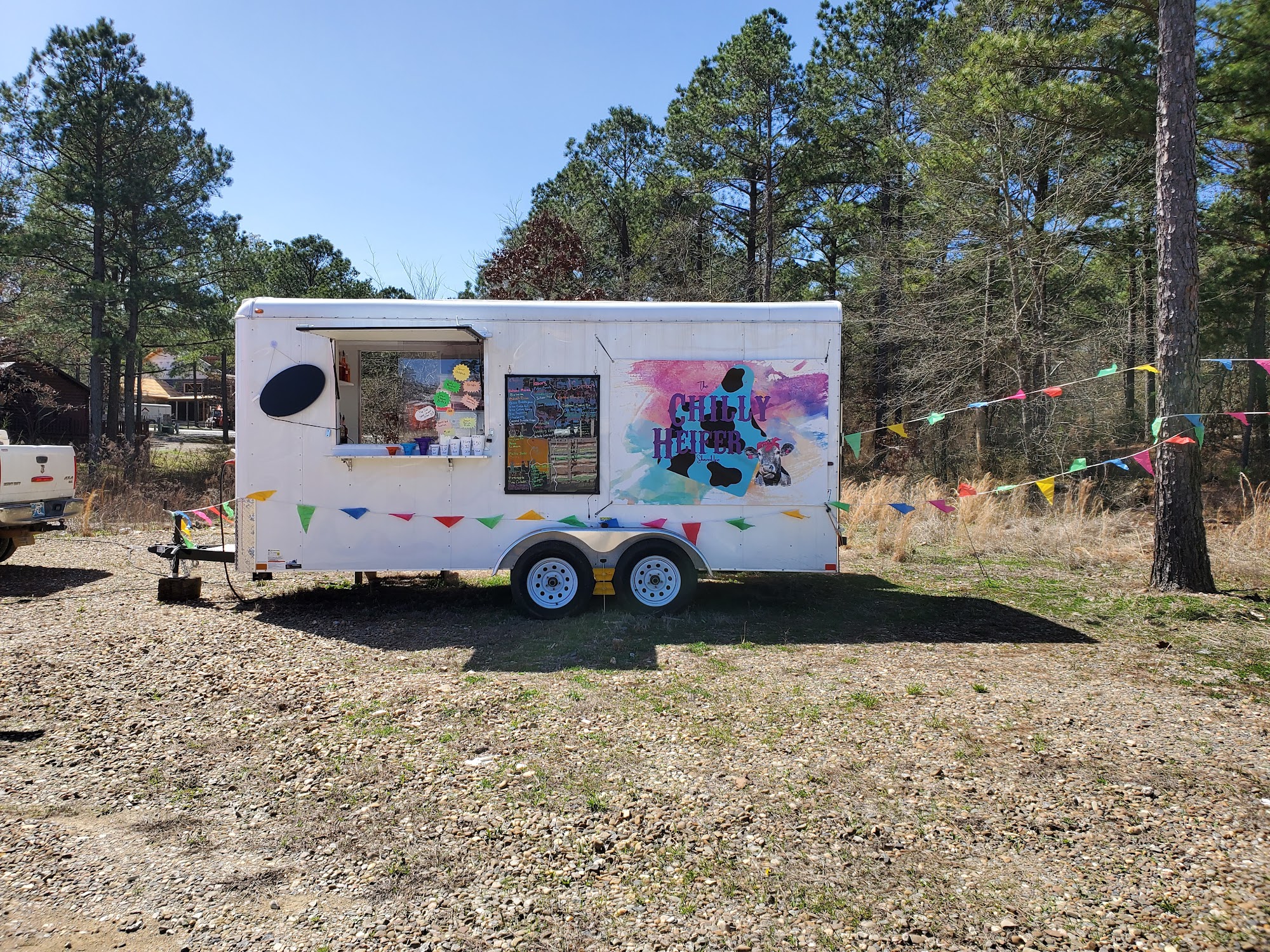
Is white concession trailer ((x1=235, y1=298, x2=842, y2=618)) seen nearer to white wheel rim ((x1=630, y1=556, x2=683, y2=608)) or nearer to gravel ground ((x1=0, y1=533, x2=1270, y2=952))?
white wheel rim ((x1=630, y1=556, x2=683, y2=608))

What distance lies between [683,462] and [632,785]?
3.69 meters

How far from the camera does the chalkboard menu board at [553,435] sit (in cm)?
723

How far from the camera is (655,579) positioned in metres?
7.34

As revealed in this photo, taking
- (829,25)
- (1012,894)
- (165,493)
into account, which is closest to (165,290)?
(165,493)

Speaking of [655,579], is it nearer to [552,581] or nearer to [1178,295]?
[552,581]

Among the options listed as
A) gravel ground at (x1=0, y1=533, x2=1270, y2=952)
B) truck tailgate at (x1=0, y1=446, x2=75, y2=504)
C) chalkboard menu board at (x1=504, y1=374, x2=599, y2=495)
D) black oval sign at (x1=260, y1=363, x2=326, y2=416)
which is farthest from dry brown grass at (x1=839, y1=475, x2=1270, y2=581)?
truck tailgate at (x1=0, y1=446, x2=75, y2=504)

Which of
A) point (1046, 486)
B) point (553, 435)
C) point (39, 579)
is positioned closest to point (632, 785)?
point (553, 435)

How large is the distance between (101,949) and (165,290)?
2135 centimetres

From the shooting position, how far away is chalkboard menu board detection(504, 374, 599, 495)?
723cm

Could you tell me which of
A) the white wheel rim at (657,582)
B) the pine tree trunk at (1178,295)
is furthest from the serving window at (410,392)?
the pine tree trunk at (1178,295)

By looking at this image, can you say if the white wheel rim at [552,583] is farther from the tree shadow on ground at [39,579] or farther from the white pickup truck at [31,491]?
the white pickup truck at [31,491]

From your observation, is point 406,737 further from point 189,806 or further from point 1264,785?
point 1264,785

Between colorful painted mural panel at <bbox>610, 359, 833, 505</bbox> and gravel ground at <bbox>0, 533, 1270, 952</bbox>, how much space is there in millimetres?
1308

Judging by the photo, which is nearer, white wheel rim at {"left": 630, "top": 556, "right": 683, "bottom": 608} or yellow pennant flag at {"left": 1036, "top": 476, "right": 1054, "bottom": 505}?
white wheel rim at {"left": 630, "top": 556, "right": 683, "bottom": 608}
